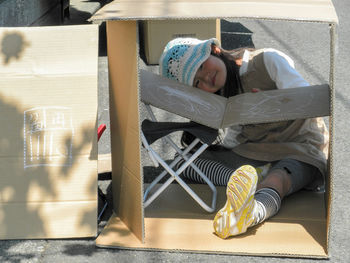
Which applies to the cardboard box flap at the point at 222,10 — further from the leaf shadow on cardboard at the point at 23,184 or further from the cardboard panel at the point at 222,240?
the cardboard panel at the point at 222,240

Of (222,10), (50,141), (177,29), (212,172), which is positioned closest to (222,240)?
(212,172)

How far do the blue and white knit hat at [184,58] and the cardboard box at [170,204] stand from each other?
473 millimetres

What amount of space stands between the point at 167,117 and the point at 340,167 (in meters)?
1.39

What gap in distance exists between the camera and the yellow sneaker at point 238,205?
2.51m

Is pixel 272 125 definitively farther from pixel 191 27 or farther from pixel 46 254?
pixel 191 27

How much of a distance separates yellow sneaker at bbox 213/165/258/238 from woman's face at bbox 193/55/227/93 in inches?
26.9

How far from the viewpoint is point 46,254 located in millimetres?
2645

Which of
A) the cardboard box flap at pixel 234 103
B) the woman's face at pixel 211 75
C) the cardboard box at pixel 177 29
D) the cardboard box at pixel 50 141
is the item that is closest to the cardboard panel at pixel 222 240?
the cardboard box at pixel 50 141

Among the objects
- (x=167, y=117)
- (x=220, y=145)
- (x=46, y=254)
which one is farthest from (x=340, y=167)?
(x=46, y=254)

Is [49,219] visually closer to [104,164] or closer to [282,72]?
[104,164]

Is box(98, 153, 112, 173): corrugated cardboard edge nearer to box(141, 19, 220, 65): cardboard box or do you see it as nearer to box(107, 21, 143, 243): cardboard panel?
box(107, 21, 143, 243): cardboard panel

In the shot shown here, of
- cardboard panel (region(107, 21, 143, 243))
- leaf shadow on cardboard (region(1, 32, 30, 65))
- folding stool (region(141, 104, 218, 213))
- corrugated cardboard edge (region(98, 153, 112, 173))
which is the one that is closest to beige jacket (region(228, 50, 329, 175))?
folding stool (region(141, 104, 218, 213))

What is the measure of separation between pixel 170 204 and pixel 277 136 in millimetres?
710

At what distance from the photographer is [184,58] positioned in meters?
3.08
